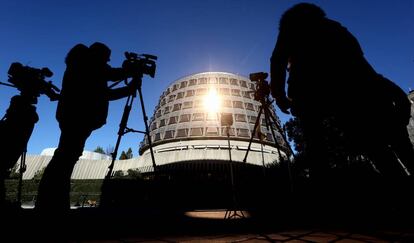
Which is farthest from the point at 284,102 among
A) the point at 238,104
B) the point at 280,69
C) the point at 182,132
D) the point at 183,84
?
the point at 183,84

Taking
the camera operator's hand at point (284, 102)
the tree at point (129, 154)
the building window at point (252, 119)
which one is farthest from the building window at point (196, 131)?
the tree at point (129, 154)

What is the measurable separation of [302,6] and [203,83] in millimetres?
43944

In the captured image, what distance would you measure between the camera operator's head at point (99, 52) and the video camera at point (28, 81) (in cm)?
155

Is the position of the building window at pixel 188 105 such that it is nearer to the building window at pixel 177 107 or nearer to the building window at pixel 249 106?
the building window at pixel 177 107

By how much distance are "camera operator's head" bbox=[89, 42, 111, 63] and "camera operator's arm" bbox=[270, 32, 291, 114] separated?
8.36 ft

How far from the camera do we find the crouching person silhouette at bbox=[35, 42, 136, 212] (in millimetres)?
2539

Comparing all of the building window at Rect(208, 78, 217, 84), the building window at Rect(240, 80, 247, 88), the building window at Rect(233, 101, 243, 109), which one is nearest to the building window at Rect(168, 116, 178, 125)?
the building window at Rect(208, 78, 217, 84)

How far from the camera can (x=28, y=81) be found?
410cm

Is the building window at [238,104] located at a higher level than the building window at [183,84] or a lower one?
lower

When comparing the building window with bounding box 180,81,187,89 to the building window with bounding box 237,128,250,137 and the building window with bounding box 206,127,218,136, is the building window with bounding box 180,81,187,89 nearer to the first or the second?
the building window with bounding box 206,127,218,136

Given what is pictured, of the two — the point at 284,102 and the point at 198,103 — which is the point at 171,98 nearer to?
the point at 198,103

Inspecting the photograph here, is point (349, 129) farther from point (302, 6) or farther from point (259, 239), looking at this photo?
point (302, 6)

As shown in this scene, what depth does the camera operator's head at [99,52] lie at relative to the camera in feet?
10.3

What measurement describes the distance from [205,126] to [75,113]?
34557 mm
